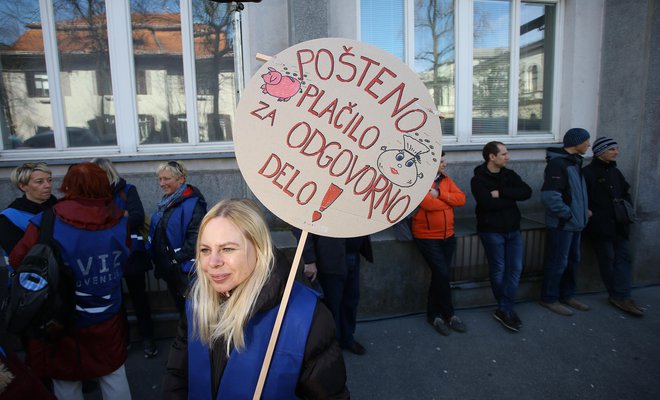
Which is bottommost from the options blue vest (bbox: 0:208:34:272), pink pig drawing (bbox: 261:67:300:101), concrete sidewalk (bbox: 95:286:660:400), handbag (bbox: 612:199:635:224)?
concrete sidewalk (bbox: 95:286:660:400)

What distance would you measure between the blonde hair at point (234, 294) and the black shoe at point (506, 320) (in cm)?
332

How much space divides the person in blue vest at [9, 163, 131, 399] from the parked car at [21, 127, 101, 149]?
2.78 metres

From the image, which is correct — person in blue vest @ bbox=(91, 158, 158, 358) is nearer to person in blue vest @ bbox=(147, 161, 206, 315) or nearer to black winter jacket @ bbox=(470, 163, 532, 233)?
person in blue vest @ bbox=(147, 161, 206, 315)

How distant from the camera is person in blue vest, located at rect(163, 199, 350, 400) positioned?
53.2 inches

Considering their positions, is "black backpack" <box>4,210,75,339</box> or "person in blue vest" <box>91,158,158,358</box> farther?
"person in blue vest" <box>91,158,158,358</box>

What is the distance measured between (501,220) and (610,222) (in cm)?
133

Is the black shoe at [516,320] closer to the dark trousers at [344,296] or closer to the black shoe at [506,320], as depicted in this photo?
the black shoe at [506,320]

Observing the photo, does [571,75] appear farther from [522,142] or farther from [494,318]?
[494,318]

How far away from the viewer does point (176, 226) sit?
3.05m

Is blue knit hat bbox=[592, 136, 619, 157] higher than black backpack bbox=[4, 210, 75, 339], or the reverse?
blue knit hat bbox=[592, 136, 619, 157]

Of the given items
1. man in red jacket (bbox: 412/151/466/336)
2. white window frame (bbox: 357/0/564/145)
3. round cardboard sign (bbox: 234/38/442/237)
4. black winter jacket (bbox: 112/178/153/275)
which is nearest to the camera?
round cardboard sign (bbox: 234/38/442/237)

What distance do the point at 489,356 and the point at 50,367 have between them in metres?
3.27

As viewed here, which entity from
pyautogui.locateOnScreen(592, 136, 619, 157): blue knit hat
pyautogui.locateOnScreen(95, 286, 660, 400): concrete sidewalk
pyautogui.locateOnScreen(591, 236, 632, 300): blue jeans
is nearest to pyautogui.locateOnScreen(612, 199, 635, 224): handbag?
pyautogui.locateOnScreen(591, 236, 632, 300): blue jeans

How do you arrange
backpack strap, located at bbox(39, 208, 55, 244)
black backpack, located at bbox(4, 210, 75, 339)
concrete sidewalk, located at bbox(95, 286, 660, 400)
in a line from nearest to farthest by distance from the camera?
black backpack, located at bbox(4, 210, 75, 339) → backpack strap, located at bbox(39, 208, 55, 244) → concrete sidewalk, located at bbox(95, 286, 660, 400)
